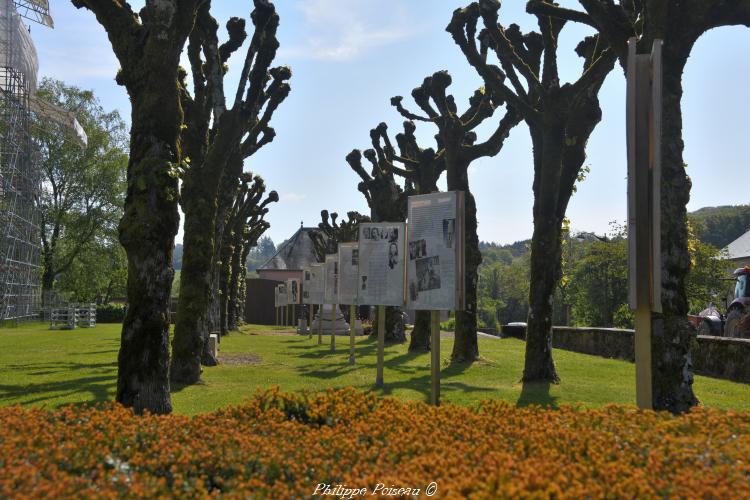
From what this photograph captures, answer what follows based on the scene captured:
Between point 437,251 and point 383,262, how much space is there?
3297mm

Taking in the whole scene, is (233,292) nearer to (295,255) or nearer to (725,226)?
(295,255)

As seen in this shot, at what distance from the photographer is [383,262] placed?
518 inches

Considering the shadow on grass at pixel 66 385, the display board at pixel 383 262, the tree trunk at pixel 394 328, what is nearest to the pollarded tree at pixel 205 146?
the shadow on grass at pixel 66 385

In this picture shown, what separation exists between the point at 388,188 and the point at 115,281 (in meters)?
37.9

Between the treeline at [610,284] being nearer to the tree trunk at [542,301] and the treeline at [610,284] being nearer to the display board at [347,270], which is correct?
the display board at [347,270]

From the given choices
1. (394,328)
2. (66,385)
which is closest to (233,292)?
(394,328)

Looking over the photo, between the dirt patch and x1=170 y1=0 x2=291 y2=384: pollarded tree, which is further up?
x1=170 y1=0 x2=291 y2=384: pollarded tree

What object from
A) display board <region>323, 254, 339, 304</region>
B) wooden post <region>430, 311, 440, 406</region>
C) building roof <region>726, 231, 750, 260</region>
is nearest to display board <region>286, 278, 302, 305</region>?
display board <region>323, 254, 339, 304</region>

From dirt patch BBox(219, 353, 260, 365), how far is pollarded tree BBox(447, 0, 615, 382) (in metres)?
7.83

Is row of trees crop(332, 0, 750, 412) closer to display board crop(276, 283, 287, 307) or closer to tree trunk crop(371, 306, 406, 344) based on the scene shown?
tree trunk crop(371, 306, 406, 344)

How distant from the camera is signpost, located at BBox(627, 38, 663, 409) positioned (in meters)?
7.05

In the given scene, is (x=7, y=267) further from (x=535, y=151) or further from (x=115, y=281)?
(x=535, y=151)

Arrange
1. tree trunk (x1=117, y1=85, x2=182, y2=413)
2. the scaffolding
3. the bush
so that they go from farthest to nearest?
the bush < the scaffolding < tree trunk (x1=117, y1=85, x2=182, y2=413)

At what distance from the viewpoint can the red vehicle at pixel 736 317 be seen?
19969 millimetres
